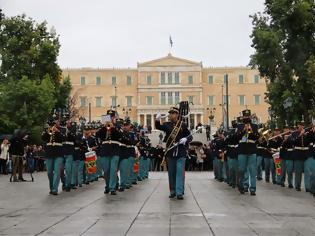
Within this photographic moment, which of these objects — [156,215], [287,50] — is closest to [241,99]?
[287,50]

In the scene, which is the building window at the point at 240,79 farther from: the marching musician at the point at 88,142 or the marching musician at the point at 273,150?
the marching musician at the point at 88,142

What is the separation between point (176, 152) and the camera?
15.6 meters

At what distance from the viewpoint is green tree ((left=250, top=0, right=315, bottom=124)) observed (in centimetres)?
4681

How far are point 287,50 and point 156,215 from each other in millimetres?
38743

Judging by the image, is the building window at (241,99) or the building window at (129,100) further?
the building window at (241,99)

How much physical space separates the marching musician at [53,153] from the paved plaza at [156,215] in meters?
1.08

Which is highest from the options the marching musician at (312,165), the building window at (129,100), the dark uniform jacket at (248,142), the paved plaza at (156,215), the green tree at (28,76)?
the building window at (129,100)

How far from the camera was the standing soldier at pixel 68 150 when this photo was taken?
Result: 1786 cm

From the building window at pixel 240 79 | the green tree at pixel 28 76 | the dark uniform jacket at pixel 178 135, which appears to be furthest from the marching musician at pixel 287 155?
the building window at pixel 240 79

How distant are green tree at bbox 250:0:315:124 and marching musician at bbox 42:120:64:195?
100 ft

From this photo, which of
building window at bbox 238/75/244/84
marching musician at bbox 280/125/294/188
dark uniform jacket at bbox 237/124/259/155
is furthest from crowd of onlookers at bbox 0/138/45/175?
building window at bbox 238/75/244/84

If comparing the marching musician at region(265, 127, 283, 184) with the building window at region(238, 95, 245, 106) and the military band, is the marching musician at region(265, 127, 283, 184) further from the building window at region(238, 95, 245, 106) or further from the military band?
the building window at region(238, 95, 245, 106)

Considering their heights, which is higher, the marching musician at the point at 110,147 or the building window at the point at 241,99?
the building window at the point at 241,99

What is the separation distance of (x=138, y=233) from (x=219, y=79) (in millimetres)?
145867
